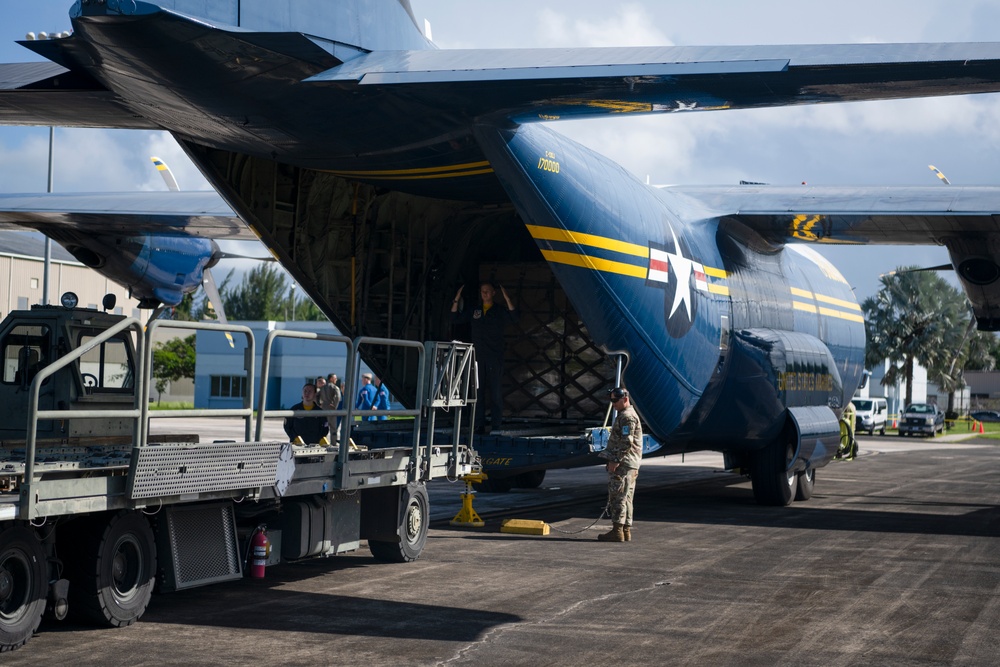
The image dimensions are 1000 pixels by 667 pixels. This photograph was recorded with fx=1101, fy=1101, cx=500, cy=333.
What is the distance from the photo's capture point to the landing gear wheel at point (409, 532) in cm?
1085

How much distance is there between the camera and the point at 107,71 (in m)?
9.29

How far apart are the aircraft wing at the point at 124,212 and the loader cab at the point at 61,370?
8.25 meters

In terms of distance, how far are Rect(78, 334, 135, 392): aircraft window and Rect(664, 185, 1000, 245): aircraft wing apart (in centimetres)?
937

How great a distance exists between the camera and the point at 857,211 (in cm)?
1631

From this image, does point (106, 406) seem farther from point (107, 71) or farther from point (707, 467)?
point (707, 467)

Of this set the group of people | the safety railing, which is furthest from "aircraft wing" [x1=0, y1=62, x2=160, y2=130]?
the group of people

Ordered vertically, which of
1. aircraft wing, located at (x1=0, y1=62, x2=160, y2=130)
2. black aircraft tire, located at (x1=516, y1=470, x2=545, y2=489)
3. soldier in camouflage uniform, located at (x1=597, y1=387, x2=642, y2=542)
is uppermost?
aircraft wing, located at (x1=0, y1=62, x2=160, y2=130)

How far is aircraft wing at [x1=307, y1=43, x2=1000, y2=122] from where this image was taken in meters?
8.99

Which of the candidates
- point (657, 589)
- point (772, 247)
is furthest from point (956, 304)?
point (657, 589)

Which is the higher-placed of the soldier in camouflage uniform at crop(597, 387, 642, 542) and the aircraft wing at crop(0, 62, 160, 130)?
the aircraft wing at crop(0, 62, 160, 130)

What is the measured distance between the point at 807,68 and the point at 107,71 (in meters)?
5.87

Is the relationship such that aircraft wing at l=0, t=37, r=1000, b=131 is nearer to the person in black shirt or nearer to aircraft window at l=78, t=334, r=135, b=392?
aircraft window at l=78, t=334, r=135, b=392

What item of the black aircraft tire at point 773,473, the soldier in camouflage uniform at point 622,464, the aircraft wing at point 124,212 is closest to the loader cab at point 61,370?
the soldier in camouflage uniform at point 622,464

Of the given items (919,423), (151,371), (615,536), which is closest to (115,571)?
(151,371)
